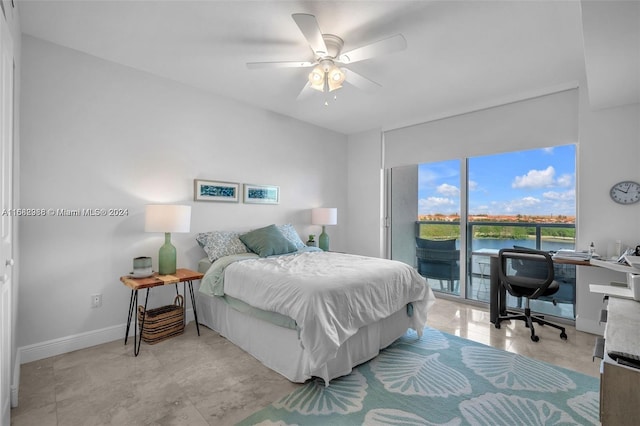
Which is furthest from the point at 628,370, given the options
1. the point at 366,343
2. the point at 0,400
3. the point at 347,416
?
the point at 0,400

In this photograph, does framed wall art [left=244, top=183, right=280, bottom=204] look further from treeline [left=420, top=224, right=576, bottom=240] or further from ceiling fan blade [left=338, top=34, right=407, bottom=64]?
treeline [left=420, top=224, right=576, bottom=240]

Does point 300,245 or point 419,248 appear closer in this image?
point 300,245

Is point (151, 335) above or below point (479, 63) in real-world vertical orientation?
below

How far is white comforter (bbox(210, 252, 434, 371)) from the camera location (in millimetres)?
1945

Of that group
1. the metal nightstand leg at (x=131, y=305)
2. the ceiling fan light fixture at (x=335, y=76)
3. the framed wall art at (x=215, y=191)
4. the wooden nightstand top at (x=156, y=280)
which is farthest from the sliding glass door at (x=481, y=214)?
the metal nightstand leg at (x=131, y=305)

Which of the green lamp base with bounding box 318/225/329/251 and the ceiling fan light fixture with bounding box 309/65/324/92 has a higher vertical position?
the ceiling fan light fixture with bounding box 309/65/324/92

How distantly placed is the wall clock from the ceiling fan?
261 centimetres

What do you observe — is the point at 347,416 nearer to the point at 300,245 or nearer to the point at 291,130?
the point at 300,245

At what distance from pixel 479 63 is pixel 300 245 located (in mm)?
2745

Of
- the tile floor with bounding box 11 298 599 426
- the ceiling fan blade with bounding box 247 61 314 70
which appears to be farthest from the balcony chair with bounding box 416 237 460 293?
the ceiling fan blade with bounding box 247 61 314 70

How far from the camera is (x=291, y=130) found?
4.43 meters

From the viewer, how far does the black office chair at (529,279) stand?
2857 mm

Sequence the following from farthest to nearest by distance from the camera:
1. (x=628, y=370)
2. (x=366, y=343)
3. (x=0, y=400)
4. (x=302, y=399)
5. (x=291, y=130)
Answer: (x=291, y=130) < (x=366, y=343) < (x=302, y=399) < (x=0, y=400) < (x=628, y=370)

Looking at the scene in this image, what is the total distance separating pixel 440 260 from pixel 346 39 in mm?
3266
